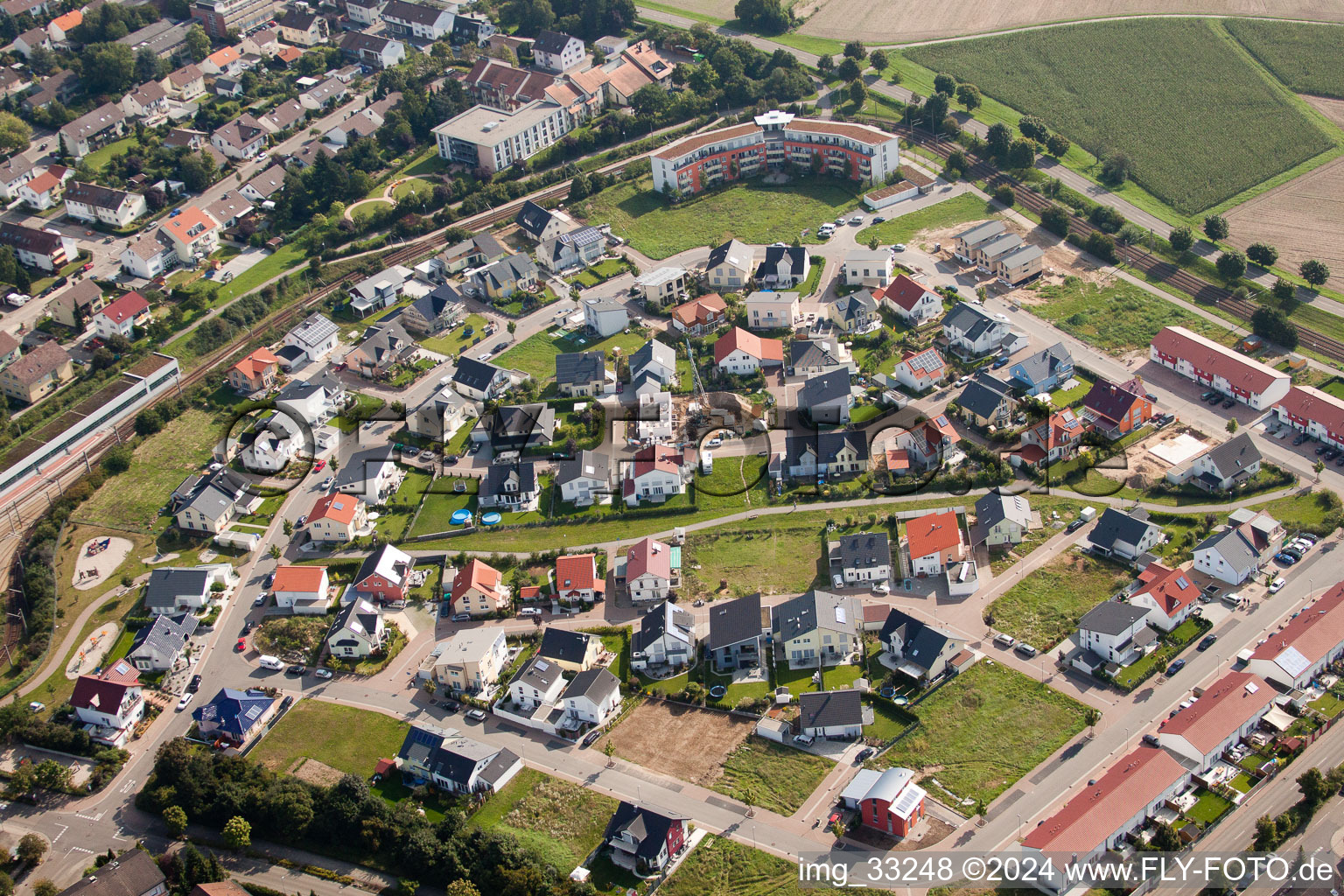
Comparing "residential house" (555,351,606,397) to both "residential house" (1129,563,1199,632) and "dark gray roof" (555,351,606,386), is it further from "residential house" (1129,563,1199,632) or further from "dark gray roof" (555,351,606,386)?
"residential house" (1129,563,1199,632)

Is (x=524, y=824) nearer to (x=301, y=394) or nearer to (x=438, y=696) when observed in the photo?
(x=438, y=696)

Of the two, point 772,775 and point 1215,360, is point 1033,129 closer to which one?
point 1215,360

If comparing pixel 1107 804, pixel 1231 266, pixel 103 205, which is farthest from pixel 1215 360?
pixel 103 205

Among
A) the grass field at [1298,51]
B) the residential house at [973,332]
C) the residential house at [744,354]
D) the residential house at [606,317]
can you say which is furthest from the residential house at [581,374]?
the grass field at [1298,51]

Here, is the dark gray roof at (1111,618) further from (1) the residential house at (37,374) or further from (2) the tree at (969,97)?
(1) the residential house at (37,374)

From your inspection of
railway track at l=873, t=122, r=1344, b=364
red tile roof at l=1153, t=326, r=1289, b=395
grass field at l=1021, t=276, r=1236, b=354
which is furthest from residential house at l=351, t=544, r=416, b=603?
railway track at l=873, t=122, r=1344, b=364
